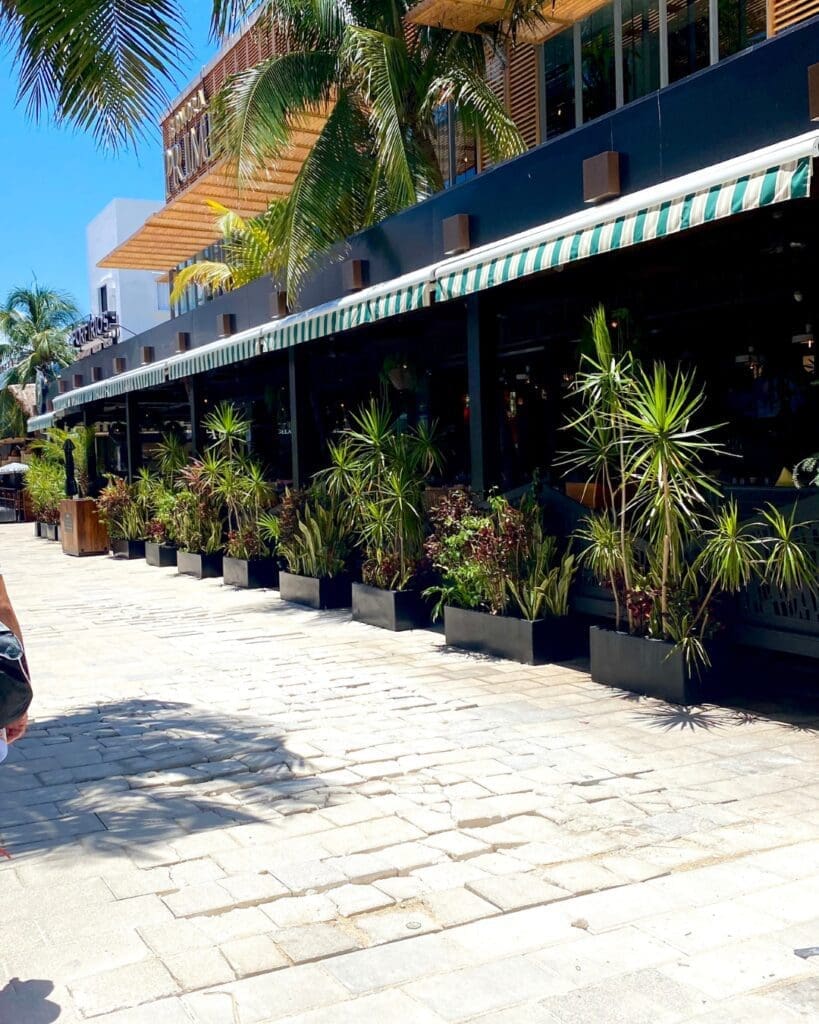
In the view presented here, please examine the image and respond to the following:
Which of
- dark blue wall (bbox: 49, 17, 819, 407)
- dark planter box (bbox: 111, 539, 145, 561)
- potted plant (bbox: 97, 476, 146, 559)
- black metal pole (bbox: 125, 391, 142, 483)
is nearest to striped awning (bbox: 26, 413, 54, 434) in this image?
black metal pole (bbox: 125, 391, 142, 483)

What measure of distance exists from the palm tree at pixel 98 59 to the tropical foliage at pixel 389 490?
3.12 m

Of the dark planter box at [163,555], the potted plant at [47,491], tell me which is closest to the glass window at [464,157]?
the dark planter box at [163,555]

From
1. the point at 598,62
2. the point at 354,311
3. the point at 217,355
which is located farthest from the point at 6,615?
the point at 598,62

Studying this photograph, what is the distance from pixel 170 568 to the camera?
15.8 metres

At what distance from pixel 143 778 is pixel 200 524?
29.9 feet

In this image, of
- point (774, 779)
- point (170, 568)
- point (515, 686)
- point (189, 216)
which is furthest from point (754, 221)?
point (189, 216)

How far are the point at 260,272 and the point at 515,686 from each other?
11.7 meters

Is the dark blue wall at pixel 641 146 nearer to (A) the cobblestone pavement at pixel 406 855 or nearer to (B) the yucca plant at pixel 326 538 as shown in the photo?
(B) the yucca plant at pixel 326 538

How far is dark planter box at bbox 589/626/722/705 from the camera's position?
6.25 metres

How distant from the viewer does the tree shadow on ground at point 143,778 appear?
4.52 meters

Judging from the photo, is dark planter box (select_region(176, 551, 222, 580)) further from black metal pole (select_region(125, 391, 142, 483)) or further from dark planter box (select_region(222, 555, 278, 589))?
black metal pole (select_region(125, 391, 142, 483))

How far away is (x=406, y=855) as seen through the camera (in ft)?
13.4

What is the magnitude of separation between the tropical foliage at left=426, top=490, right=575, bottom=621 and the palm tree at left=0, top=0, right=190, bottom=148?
12.5 feet

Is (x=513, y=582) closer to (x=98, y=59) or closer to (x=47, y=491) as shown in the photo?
(x=98, y=59)
